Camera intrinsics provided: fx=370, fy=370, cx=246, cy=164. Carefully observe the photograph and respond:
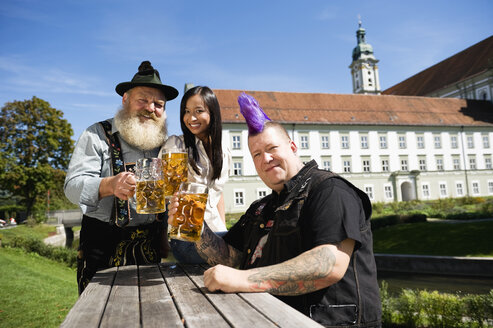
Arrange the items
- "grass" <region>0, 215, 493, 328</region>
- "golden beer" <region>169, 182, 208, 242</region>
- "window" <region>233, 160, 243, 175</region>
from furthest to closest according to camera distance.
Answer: "window" <region>233, 160, 243, 175</region> → "grass" <region>0, 215, 493, 328</region> → "golden beer" <region>169, 182, 208, 242</region>

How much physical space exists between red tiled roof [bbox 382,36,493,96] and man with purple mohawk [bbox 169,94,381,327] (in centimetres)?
5002

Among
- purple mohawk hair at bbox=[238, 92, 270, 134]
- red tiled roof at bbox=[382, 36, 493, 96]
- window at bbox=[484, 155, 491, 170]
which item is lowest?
purple mohawk hair at bbox=[238, 92, 270, 134]

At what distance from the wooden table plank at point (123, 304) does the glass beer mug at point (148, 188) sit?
1.50 feet

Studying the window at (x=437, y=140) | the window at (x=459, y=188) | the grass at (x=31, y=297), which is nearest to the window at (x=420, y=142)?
the window at (x=437, y=140)

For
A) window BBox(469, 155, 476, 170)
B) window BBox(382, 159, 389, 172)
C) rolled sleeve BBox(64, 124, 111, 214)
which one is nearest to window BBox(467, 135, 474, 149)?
window BBox(469, 155, 476, 170)

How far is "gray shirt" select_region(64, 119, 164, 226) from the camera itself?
270cm

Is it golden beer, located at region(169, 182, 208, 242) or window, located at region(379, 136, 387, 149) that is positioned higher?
window, located at region(379, 136, 387, 149)

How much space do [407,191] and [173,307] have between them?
146ft

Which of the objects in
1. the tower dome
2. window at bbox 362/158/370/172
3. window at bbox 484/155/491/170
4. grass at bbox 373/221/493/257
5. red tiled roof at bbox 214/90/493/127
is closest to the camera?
grass at bbox 373/221/493/257

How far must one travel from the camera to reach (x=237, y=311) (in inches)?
63.6

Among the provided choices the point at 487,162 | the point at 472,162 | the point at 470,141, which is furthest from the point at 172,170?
the point at 487,162

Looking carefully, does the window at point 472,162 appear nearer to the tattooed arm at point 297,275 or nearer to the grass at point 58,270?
the grass at point 58,270

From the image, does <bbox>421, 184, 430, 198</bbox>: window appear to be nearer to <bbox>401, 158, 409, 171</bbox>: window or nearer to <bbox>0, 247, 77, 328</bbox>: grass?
<bbox>401, 158, 409, 171</bbox>: window

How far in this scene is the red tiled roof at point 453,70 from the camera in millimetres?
48406
